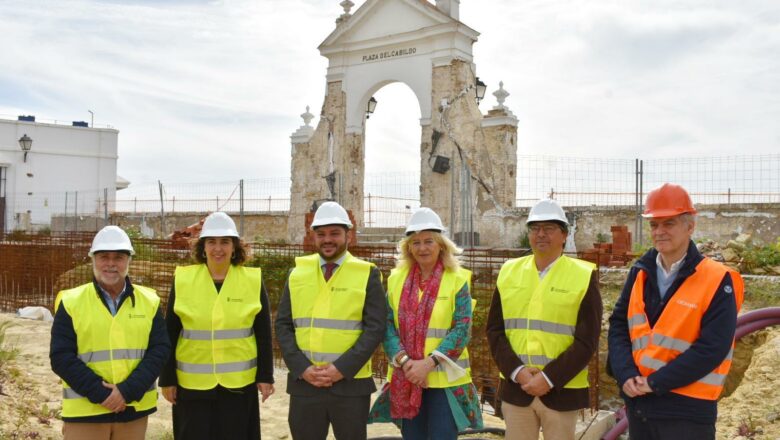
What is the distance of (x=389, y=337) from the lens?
14.0ft

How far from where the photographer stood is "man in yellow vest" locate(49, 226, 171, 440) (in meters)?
3.85

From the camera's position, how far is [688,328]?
134 inches

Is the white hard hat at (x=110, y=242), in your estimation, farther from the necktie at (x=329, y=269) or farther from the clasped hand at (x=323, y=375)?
the clasped hand at (x=323, y=375)

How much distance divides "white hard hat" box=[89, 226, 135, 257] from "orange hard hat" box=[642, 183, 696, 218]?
293 centimetres

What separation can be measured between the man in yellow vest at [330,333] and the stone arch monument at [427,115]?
450 inches

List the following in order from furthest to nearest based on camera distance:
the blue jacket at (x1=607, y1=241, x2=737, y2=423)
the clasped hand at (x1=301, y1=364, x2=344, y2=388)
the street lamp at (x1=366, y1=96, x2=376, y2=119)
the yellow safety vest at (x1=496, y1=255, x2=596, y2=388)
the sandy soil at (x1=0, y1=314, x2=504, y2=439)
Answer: the street lamp at (x1=366, y1=96, x2=376, y2=119) < the sandy soil at (x1=0, y1=314, x2=504, y2=439) < the clasped hand at (x1=301, y1=364, x2=344, y2=388) < the yellow safety vest at (x1=496, y1=255, x2=596, y2=388) < the blue jacket at (x1=607, y1=241, x2=737, y2=423)

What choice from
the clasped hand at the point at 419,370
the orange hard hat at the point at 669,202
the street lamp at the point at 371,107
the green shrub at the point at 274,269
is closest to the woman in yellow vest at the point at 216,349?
the clasped hand at the point at 419,370

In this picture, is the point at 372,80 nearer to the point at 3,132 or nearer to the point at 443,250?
the point at 443,250

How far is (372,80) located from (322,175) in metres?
3.02

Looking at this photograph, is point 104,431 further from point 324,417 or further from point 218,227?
point 218,227

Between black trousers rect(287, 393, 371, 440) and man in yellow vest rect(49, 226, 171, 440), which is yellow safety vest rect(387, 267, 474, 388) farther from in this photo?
man in yellow vest rect(49, 226, 171, 440)

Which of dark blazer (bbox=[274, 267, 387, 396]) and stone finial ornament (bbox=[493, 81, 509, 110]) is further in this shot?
stone finial ornament (bbox=[493, 81, 509, 110])

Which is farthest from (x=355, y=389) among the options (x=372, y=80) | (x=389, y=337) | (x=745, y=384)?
(x=372, y=80)

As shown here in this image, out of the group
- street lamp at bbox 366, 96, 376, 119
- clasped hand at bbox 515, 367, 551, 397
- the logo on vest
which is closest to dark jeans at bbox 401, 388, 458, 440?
clasped hand at bbox 515, 367, 551, 397
